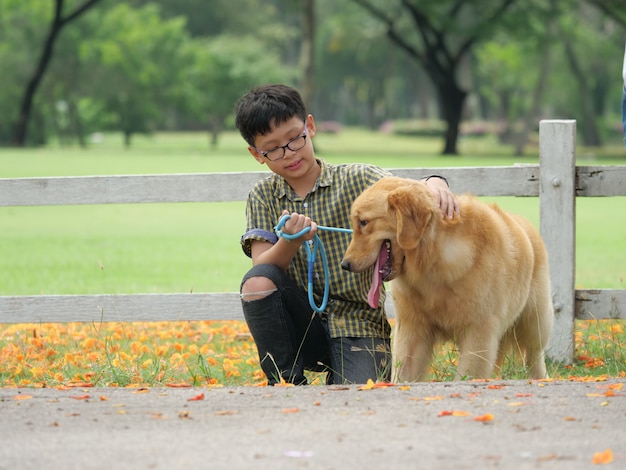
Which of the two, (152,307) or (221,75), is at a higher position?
(221,75)

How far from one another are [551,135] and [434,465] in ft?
10.9

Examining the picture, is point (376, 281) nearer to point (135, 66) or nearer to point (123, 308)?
point (123, 308)

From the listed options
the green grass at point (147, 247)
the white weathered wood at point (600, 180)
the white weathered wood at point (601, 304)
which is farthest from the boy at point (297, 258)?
the green grass at point (147, 247)

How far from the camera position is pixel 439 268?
4.52 m

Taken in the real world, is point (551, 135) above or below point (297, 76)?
below

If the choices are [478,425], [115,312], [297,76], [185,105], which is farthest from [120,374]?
[297,76]

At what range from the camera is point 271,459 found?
9.80 feet

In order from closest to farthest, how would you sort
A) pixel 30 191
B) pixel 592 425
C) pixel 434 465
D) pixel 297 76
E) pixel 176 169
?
pixel 434 465 < pixel 592 425 < pixel 30 191 < pixel 176 169 < pixel 297 76

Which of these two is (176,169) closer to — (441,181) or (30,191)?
(30,191)

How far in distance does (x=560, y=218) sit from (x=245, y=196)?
1.91 metres

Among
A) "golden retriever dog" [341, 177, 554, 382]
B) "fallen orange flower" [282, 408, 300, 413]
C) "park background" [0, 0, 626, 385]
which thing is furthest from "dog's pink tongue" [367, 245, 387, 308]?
"fallen orange flower" [282, 408, 300, 413]

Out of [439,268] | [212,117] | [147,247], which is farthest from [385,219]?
[212,117]

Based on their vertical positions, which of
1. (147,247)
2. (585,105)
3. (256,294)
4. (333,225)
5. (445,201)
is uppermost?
(585,105)

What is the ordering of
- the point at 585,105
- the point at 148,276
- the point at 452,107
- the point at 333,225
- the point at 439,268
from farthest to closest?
the point at 585,105 → the point at 452,107 → the point at 148,276 → the point at 333,225 → the point at 439,268
